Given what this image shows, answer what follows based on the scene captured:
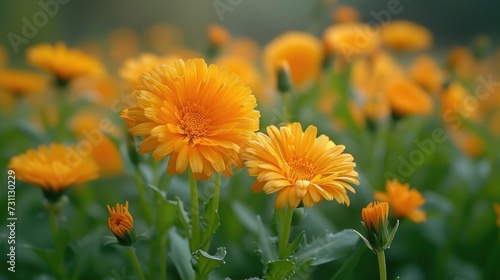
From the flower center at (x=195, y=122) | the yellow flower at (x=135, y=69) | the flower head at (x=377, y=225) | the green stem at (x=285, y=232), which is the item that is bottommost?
the flower head at (x=377, y=225)

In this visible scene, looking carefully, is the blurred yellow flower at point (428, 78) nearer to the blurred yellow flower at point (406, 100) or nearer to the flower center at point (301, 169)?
the blurred yellow flower at point (406, 100)

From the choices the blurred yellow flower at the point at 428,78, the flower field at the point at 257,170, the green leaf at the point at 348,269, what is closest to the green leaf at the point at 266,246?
the flower field at the point at 257,170

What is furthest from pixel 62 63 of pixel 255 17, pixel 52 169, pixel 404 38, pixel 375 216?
pixel 255 17

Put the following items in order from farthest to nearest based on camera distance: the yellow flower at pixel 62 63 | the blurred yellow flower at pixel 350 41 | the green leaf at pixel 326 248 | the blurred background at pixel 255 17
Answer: the blurred background at pixel 255 17, the blurred yellow flower at pixel 350 41, the yellow flower at pixel 62 63, the green leaf at pixel 326 248

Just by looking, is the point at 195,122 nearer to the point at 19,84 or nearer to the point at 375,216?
the point at 375,216

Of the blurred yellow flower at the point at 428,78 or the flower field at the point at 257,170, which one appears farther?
the blurred yellow flower at the point at 428,78

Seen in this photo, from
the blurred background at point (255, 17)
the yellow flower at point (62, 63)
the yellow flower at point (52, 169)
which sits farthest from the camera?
the blurred background at point (255, 17)

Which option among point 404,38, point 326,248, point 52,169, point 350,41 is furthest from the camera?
point 404,38

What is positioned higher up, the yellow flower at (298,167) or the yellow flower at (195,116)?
the yellow flower at (195,116)
